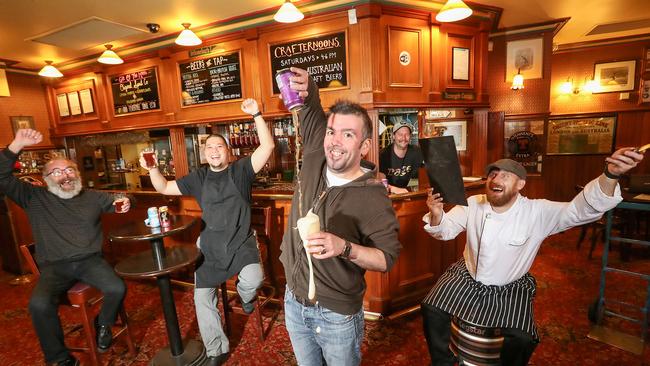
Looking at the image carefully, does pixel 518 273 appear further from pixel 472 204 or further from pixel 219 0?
pixel 219 0

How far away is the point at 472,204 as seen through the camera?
7.24ft

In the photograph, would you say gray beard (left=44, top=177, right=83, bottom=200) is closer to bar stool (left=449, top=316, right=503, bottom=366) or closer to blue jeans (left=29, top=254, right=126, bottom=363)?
blue jeans (left=29, top=254, right=126, bottom=363)

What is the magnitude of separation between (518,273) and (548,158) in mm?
6133

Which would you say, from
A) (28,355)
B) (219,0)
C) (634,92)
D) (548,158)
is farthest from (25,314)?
(634,92)

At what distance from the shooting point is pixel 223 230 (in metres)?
2.53

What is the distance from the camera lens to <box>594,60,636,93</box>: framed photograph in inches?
243

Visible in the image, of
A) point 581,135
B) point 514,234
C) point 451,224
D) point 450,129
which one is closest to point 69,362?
point 451,224

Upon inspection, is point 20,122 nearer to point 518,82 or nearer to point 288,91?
point 288,91

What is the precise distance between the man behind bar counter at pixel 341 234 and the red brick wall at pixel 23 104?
20.6 feet

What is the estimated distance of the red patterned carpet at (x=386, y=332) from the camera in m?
2.54

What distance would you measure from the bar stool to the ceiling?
3.18 m

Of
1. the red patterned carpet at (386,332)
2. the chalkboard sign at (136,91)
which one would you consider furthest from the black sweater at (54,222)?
the chalkboard sign at (136,91)

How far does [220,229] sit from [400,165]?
2.21 metres

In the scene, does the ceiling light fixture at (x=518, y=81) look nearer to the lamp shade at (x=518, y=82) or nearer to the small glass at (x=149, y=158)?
the lamp shade at (x=518, y=82)
